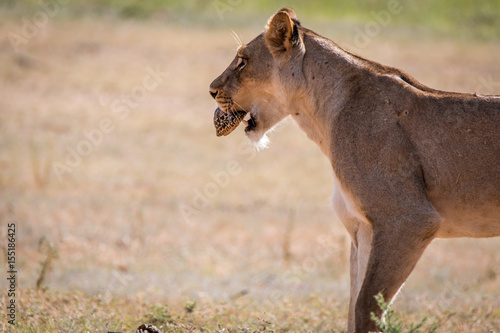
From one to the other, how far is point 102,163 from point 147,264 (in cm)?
716

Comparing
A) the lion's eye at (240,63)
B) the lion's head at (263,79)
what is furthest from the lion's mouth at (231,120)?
the lion's eye at (240,63)

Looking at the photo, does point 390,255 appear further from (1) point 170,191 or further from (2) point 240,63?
(1) point 170,191

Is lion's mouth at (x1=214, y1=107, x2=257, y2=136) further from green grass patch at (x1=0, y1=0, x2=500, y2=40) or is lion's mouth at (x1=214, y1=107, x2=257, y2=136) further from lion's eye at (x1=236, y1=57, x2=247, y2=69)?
green grass patch at (x1=0, y1=0, x2=500, y2=40)

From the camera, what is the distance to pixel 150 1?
39.2m

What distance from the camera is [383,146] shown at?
489cm

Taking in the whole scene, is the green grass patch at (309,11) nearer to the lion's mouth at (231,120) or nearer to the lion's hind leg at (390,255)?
the lion's mouth at (231,120)

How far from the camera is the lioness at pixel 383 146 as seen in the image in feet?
15.4

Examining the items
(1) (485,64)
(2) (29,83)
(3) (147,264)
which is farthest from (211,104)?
(3) (147,264)

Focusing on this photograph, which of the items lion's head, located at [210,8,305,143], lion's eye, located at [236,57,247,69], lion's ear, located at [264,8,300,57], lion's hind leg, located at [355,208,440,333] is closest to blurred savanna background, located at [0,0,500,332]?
lion's head, located at [210,8,305,143]

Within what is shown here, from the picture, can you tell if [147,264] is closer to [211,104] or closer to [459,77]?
[211,104]

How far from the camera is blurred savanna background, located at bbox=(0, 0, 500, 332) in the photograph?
292 inches

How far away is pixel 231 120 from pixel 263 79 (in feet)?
1.52

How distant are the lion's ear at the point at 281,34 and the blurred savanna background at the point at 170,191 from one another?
3.44 feet

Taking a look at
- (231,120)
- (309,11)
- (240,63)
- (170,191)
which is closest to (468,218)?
(231,120)
